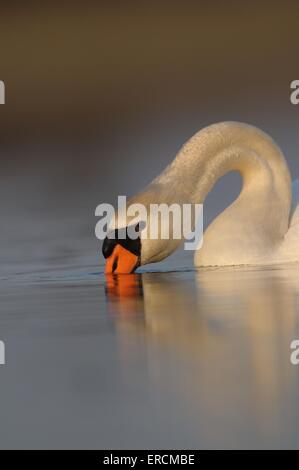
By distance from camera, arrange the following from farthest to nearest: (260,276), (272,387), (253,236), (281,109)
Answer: (281,109), (253,236), (260,276), (272,387)

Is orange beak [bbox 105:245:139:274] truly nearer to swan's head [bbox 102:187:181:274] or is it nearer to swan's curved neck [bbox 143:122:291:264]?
swan's head [bbox 102:187:181:274]

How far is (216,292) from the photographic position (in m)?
4.95

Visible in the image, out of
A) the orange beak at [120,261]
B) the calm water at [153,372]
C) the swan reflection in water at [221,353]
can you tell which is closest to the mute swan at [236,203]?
the orange beak at [120,261]

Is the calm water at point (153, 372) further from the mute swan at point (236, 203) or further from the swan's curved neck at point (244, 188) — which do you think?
the swan's curved neck at point (244, 188)

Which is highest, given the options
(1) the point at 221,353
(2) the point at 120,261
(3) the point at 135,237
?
(3) the point at 135,237

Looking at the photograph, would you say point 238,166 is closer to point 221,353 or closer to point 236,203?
point 236,203

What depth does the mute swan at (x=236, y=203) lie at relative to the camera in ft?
22.1

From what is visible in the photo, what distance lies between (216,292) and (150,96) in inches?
477

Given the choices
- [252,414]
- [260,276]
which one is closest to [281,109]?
[260,276]

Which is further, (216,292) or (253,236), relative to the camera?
(253,236)

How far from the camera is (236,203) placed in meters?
7.45

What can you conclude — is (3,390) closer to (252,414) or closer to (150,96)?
(252,414)

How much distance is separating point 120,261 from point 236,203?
107cm

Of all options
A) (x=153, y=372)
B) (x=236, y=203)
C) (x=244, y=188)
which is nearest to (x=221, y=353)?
(x=153, y=372)
